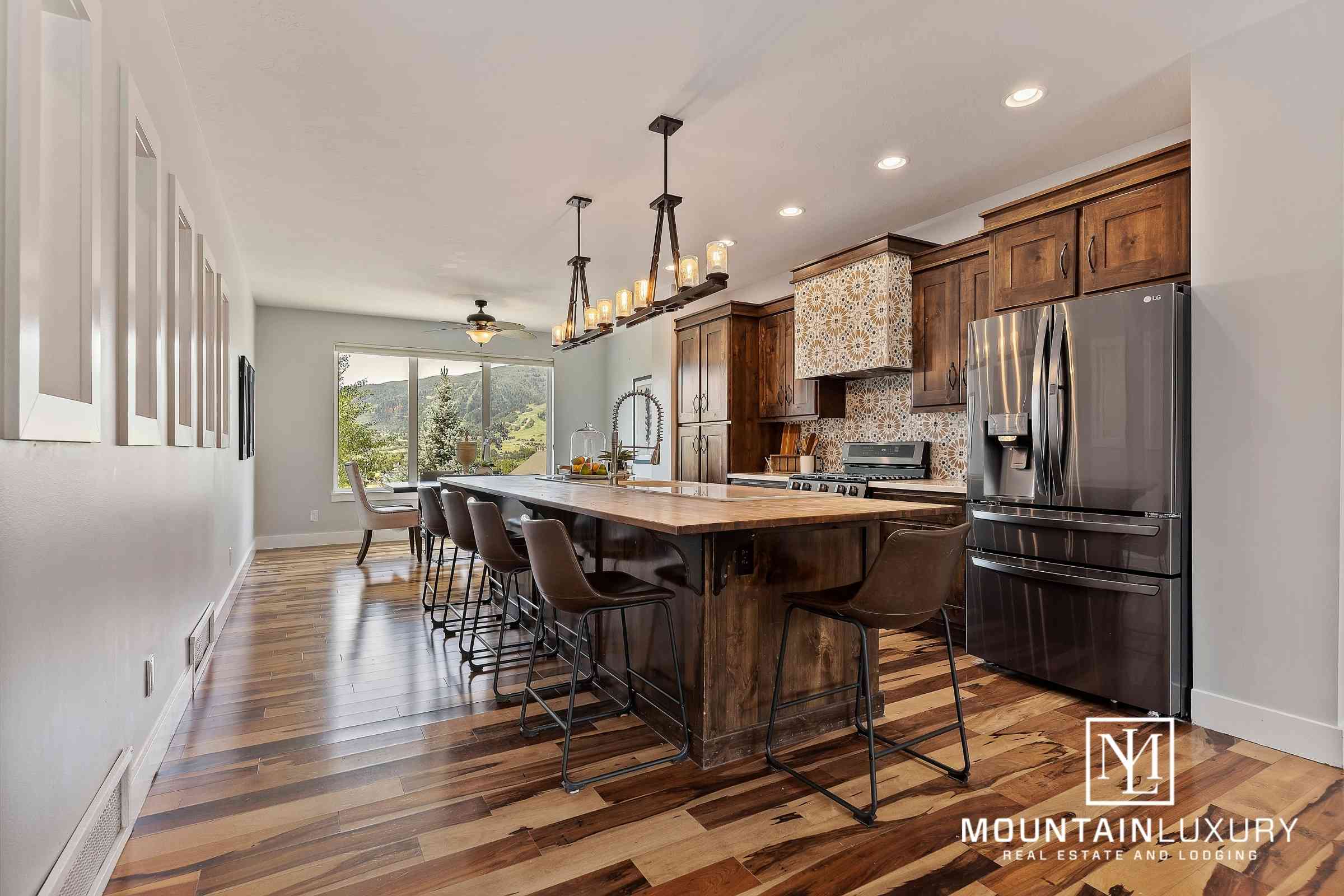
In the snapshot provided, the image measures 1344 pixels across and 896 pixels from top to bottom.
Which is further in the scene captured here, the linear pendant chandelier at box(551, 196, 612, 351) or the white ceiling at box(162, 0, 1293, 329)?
the linear pendant chandelier at box(551, 196, 612, 351)

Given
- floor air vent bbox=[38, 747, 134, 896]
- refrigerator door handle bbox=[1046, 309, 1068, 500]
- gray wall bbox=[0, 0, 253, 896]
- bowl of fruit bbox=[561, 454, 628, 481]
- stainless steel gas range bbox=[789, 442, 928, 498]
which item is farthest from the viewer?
stainless steel gas range bbox=[789, 442, 928, 498]

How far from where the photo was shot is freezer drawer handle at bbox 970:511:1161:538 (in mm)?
2803

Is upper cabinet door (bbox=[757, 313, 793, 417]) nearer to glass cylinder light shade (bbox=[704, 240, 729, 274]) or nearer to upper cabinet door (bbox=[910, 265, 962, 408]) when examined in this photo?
upper cabinet door (bbox=[910, 265, 962, 408])

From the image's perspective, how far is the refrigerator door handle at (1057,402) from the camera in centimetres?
305

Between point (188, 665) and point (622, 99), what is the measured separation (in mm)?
3162

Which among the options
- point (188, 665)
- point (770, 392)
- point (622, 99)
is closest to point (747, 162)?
point (622, 99)

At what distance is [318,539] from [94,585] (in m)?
6.74

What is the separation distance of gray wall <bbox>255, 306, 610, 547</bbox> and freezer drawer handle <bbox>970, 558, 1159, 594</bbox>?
704 centimetres

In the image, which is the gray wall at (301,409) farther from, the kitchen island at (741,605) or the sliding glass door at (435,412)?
the kitchen island at (741,605)

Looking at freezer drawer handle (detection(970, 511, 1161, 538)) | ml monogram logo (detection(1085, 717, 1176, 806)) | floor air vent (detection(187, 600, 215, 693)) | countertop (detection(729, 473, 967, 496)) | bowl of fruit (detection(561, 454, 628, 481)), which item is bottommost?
ml monogram logo (detection(1085, 717, 1176, 806))

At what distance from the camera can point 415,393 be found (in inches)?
328

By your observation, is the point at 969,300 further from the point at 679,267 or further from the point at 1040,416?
the point at 679,267

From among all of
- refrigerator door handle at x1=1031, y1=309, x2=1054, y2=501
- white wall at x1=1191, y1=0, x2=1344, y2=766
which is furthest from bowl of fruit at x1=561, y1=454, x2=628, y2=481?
white wall at x1=1191, y1=0, x2=1344, y2=766

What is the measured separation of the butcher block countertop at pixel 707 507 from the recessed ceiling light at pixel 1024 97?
192 cm
